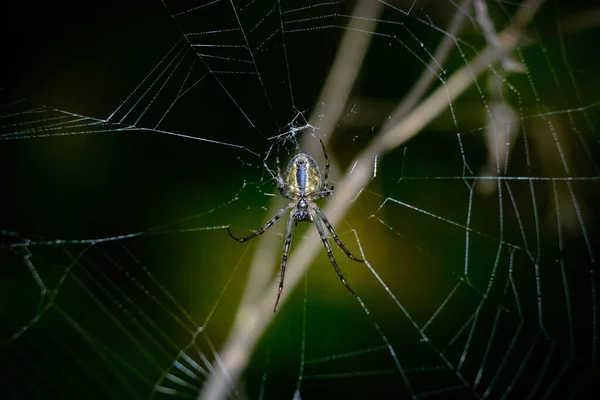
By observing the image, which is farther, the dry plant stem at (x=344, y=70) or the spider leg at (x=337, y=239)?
the spider leg at (x=337, y=239)

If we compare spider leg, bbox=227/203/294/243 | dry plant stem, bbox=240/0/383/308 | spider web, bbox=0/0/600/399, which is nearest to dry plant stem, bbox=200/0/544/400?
spider web, bbox=0/0/600/399

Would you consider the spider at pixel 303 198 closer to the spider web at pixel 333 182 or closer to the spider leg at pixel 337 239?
the spider leg at pixel 337 239

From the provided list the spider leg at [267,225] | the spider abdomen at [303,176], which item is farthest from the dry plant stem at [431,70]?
the spider leg at [267,225]

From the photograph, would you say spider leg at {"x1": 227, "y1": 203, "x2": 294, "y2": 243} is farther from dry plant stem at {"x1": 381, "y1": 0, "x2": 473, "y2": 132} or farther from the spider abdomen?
dry plant stem at {"x1": 381, "y1": 0, "x2": 473, "y2": 132}

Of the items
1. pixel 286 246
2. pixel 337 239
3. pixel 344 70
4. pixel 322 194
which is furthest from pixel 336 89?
pixel 286 246

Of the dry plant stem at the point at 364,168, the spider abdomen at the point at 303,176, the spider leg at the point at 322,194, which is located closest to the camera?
the dry plant stem at the point at 364,168

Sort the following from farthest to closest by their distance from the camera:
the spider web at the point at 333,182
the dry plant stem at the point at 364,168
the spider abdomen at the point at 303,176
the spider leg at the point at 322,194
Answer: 1. the spider leg at the point at 322,194
2. the spider abdomen at the point at 303,176
3. the spider web at the point at 333,182
4. the dry plant stem at the point at 364,168

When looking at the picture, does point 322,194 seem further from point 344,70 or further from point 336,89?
point 344,70
